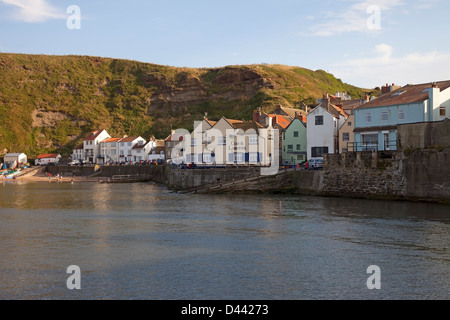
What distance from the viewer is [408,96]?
46.9 m

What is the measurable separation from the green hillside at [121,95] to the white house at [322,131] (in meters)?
67.8

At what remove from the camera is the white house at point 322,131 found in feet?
190

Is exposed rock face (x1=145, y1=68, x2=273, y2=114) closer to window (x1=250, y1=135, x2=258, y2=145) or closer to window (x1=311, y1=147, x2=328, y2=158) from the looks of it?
window (x1=250, y1=135, x2=258, y2=145)

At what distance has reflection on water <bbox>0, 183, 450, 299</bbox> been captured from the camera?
16.1 meters

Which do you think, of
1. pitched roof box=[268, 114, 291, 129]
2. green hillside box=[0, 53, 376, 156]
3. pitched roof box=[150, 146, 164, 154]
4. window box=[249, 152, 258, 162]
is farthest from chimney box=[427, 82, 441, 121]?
green hillside box=[0, 53, 376, 156]

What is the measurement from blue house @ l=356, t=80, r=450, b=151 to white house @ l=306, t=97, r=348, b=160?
7.15 metres

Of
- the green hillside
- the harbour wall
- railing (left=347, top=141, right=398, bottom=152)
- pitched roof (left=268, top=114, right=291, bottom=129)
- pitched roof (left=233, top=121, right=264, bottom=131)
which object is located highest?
the green hillside

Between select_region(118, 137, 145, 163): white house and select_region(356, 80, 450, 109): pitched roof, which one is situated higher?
select_region(356, 80, 450, 109): pitched roof

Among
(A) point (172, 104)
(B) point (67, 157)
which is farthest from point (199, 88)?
(B) point (67, 157)

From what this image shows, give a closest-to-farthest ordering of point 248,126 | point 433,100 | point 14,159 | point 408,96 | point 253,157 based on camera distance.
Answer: point 433,100 → point 408,96 → point 253,157 → point 248,126 → point 14,159

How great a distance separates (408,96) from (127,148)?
274ft

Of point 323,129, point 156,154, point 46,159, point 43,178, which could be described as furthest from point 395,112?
point 46,159

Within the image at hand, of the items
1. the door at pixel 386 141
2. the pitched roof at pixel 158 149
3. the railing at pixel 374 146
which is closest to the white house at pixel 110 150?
the pitched roof at pixel 158 149

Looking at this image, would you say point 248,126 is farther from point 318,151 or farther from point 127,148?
point 127,148
